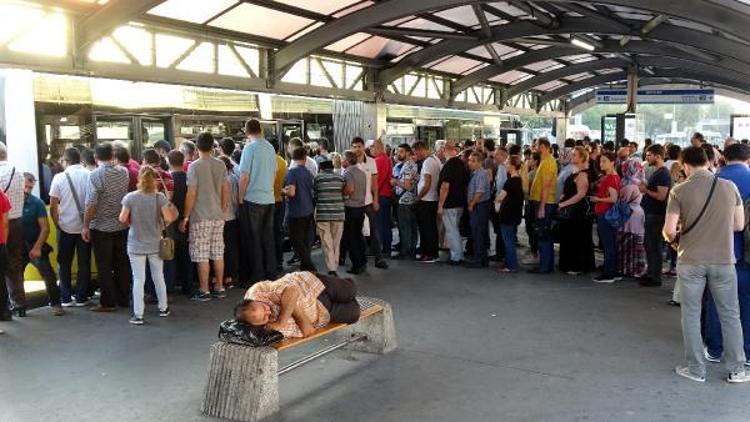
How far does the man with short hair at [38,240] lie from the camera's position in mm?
6129

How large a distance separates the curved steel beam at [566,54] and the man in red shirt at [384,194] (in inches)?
355

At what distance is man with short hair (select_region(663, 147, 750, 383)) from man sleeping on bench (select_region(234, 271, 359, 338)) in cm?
224

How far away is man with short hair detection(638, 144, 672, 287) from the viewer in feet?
22.3

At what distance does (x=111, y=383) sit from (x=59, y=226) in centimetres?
252

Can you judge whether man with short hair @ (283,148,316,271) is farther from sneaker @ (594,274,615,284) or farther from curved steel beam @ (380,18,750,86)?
curved steel beam @ (380,18,750,86)

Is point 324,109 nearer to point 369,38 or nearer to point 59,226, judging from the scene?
point 369,38

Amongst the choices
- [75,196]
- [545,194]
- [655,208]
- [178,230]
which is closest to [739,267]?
[655,208]

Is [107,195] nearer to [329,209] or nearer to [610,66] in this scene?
[329,209]

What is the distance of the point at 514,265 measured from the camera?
26.5ft

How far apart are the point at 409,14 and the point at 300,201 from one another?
14.5ft

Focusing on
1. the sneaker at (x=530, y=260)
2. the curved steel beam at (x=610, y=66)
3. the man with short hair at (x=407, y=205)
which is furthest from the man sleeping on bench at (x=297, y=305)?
the curved steel beam at (x=610, y=66)

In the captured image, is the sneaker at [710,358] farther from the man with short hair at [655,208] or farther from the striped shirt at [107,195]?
the striped shirt at [107,195]

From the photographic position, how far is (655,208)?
22.6 feet

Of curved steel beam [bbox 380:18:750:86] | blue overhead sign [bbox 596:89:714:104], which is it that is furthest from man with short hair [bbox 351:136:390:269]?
blue overhead sign [bbox 596:89:714:104]
